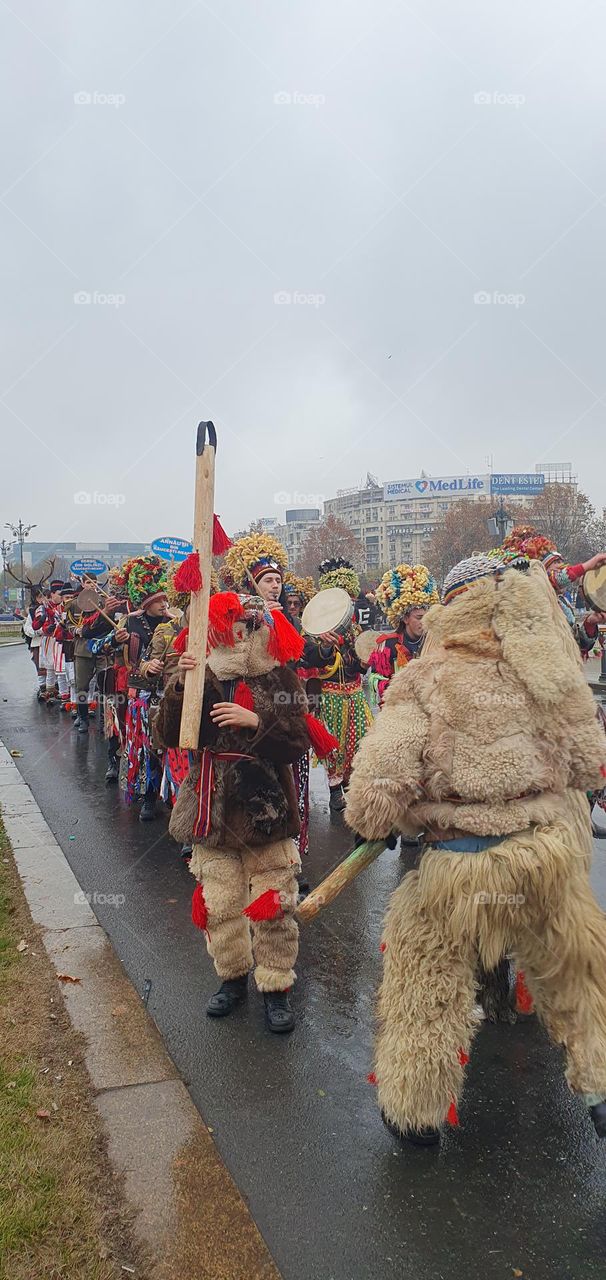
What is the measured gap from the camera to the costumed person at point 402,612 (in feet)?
21.6

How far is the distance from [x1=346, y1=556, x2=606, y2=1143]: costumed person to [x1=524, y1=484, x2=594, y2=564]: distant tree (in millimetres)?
39746

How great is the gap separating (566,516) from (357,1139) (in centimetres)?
4154

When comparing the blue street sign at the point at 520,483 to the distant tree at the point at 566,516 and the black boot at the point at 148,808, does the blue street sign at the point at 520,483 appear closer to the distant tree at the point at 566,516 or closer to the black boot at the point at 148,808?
the distant tree at the point at 566,516

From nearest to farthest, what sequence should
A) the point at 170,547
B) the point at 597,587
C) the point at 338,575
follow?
the point at 597,587 < the point at 338,575 < the point at 170,547

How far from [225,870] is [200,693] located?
34.2 inches

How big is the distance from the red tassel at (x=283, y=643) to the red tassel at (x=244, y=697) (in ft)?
0.68

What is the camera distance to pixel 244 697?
372 cm

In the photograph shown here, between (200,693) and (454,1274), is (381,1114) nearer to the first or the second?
(454,1274)

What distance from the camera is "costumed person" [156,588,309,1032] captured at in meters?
3.68

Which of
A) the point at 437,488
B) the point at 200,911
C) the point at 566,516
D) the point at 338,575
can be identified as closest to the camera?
the point at 200,911

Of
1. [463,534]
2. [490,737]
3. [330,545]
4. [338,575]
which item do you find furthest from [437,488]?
[490,737]

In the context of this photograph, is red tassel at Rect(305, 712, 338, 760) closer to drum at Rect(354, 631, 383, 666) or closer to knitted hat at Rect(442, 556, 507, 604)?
knitted hat at Rect(442, 556, 507, 604)

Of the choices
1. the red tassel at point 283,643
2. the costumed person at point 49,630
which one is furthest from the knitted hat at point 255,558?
the costumed person at point 49,630

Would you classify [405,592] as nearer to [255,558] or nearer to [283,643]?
[255,558]
